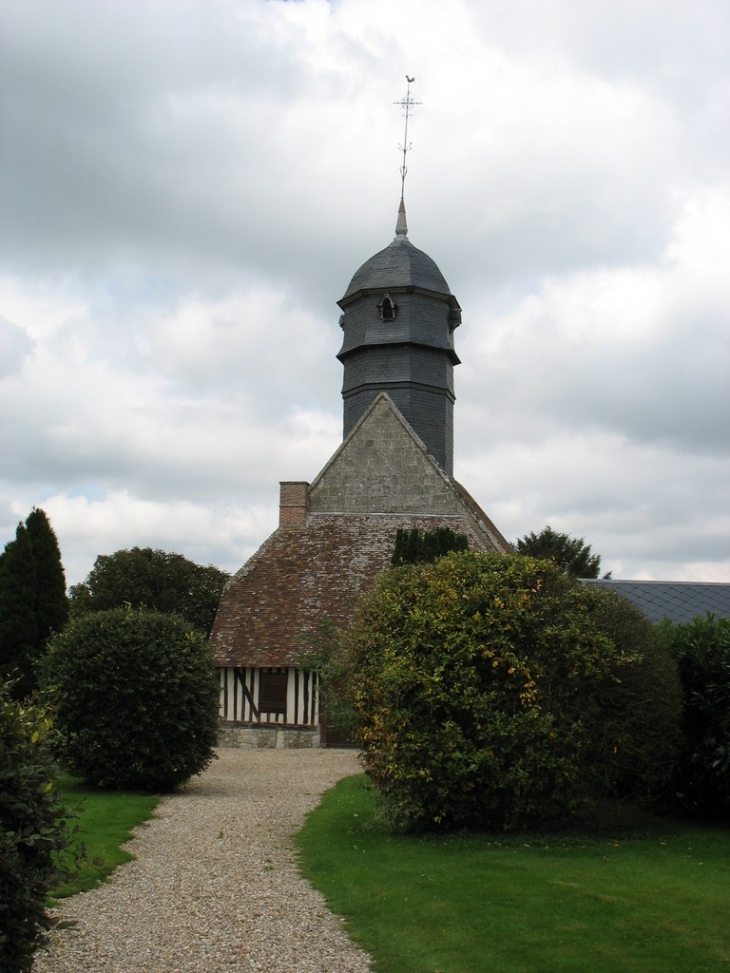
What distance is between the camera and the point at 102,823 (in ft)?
34.6

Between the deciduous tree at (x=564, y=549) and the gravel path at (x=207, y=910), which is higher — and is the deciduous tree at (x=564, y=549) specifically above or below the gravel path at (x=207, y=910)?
above

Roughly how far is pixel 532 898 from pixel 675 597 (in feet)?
36.4

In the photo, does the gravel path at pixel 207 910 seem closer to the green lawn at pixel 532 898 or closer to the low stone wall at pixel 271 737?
the green lawn at pixel 532 898

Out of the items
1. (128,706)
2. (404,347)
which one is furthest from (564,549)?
(128,706)

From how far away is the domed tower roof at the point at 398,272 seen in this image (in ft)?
88.5

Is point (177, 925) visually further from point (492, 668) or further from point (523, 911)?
point (492, 668)

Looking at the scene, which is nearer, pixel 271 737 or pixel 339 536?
pixel 271 737

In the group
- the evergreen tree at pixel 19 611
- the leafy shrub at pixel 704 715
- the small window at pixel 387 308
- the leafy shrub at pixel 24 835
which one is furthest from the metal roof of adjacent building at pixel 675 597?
the leafy shrub at pixel 24 835

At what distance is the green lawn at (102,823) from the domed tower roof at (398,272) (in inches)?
656

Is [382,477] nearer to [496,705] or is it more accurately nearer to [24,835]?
[496,705]

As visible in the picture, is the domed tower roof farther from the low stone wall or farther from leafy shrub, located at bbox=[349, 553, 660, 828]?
leafy shrub, located at bbox=[349, 553, 660, 828]

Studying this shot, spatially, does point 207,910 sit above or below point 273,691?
below

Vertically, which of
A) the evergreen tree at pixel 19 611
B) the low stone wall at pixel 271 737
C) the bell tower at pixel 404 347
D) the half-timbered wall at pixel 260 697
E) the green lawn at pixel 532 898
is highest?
the bell tower at pixel 404 347

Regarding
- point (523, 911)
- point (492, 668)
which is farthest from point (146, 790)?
point (523, 911)
